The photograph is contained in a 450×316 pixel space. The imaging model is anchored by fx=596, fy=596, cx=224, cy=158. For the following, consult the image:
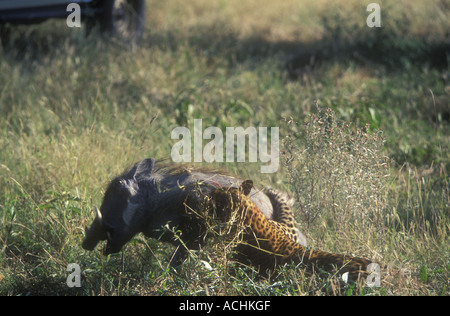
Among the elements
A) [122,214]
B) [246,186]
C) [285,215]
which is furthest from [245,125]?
[122,214]

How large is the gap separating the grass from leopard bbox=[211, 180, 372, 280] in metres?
0.10

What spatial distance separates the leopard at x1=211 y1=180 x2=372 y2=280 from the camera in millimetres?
3750

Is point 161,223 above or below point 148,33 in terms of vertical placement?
below

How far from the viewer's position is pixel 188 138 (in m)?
6.28

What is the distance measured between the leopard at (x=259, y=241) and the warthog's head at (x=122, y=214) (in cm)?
47

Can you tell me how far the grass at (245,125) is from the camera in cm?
397

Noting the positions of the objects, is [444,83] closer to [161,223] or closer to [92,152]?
[92,152]

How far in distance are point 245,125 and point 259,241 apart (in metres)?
2.97

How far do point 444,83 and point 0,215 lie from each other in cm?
626

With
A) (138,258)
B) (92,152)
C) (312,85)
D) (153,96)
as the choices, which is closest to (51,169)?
(92,152)

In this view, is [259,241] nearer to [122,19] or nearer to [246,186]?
[246,186]

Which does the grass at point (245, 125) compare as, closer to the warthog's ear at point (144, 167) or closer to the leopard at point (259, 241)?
the leopard at point (259, 241)

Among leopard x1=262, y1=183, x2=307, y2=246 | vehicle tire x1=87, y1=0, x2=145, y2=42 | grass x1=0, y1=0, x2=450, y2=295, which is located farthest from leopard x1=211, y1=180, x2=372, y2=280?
vehicle tire x1=87, y1=0, x2=145, y2=42

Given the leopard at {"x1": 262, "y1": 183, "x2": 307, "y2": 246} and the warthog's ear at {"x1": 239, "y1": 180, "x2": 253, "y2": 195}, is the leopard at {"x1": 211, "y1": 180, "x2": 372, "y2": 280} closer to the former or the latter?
the warthog's ear at {"x1": 239, "y1": 180, "x2": 253, "y2": 195}
